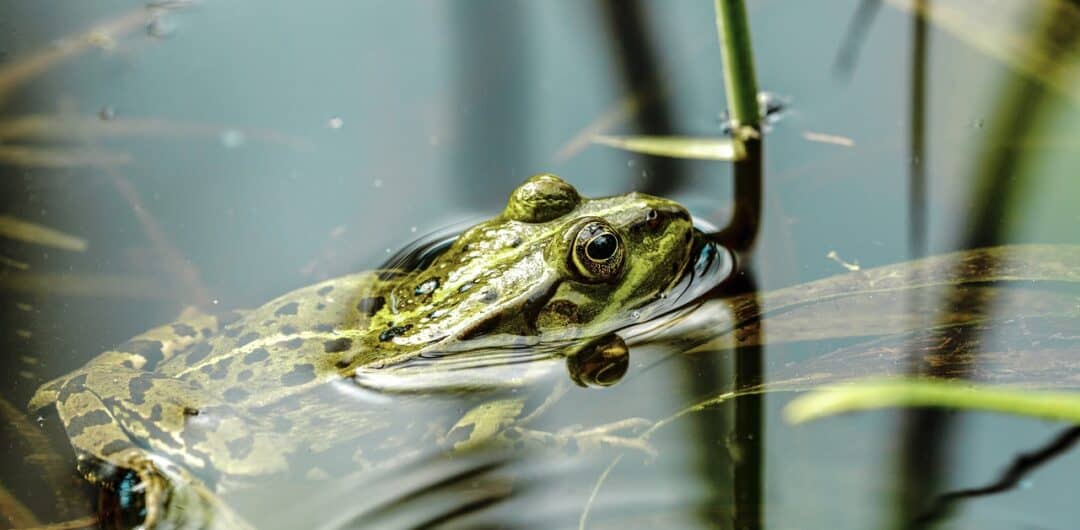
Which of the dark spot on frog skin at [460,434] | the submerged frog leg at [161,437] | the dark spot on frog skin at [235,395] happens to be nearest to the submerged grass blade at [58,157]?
the submerged frog leg at [161,437]

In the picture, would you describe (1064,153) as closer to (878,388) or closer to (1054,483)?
(1054,483)

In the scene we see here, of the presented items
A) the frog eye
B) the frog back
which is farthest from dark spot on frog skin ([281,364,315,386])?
the frog eye

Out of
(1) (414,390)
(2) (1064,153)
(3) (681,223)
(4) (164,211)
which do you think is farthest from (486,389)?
(2) (1064,153)

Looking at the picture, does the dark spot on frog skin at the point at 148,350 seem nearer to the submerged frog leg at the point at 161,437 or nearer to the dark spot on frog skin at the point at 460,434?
the submerged frog leg at the point at 161,437

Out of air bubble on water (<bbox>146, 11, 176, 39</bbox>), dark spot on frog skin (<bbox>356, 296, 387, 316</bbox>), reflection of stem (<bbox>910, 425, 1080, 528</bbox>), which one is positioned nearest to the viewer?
reflection of stem (<bbox>910, 425, 1080, 528</bbox>)

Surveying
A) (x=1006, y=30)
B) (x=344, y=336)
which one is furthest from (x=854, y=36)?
(x=344, y=336)

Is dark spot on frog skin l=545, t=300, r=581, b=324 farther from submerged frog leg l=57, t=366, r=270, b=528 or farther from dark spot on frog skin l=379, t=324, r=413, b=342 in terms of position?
submerged frog leg l=57, t=366, r=270, b=528
